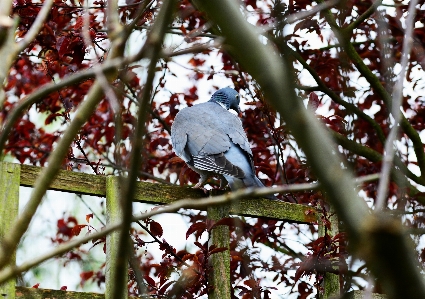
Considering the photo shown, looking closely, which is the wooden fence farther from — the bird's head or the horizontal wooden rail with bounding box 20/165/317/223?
the bird's head

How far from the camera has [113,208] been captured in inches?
102

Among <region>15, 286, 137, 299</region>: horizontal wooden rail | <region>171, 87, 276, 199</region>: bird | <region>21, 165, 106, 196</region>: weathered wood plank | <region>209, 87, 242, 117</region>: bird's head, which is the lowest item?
<region>15, 286, 137, 299</region>: horizontal wooden rail

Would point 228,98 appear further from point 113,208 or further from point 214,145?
point 113,208

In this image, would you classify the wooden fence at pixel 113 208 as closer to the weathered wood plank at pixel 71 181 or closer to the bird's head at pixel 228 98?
the weathered wood plank at pixel 71 181

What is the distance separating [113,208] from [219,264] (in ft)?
1.83

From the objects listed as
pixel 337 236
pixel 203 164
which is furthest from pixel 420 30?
pixel 337 236

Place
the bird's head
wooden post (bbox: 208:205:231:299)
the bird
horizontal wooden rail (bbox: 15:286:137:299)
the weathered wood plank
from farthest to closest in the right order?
the bird's head
the bird
wooden post (bbox: 208:205:231:299)
the weathered wood plank
horizontal wooden rail (bbox: 15:286:137:299)

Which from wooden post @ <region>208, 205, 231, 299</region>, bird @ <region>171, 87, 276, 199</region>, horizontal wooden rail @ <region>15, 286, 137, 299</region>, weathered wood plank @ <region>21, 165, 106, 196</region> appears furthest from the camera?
bird @ <region>171, 87, 276, 199</region>

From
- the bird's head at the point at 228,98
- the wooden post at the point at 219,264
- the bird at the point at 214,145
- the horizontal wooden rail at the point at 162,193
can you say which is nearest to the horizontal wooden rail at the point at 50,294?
the horizontal wooden rail at the point at 162,193

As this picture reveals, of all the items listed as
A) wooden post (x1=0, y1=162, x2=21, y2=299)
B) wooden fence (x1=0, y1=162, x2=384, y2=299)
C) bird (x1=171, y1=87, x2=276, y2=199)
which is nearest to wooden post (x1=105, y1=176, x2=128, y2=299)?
wooden fence (x1=0, y1=162, x2=384, y2=299)

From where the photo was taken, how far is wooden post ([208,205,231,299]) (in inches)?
110

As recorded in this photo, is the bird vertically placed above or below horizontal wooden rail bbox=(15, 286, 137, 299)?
above

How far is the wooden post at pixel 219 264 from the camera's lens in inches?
110

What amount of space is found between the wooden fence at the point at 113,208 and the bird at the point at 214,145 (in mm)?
695
